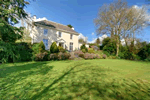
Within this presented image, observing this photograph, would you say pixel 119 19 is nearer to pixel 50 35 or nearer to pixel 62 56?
pixel 62 56

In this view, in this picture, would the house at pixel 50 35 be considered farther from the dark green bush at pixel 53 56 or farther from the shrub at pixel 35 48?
the dark green bush at pixel 53 56

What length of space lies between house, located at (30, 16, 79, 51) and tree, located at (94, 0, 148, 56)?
8.98 m

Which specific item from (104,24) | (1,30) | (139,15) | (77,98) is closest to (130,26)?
(139,15)

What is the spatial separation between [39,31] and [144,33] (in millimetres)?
24248

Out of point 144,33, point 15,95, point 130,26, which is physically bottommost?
point 15,95

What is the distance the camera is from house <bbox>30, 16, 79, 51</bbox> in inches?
638

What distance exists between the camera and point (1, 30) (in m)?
4.40

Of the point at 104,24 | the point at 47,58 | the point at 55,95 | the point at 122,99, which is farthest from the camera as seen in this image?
the point at 104,24

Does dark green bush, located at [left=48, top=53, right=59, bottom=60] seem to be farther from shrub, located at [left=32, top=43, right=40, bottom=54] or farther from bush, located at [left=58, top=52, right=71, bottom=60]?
shrub, located at [left=32, top=43, right=40, bottom=54]

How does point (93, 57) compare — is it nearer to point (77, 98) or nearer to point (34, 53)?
point (34, 53)

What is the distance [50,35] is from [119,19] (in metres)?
16.7

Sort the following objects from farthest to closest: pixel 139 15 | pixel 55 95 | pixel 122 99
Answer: pixel 139 15 → pixel 55 95 → pixel 122 99

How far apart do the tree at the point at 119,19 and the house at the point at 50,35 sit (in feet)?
29.4

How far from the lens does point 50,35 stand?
18.1m
